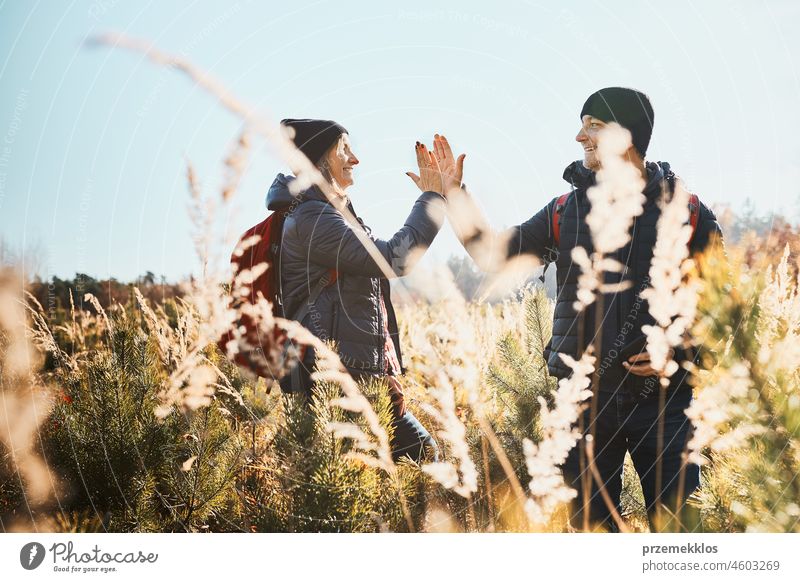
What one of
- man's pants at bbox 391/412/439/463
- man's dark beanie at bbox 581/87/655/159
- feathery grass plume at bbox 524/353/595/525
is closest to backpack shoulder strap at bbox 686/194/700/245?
man's dark beanie at bbox 581/87/655/159

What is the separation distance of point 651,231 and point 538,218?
0.45m

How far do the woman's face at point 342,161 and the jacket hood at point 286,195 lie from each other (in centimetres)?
12

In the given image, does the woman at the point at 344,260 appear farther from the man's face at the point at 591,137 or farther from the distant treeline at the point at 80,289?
the distant treeline at the point at 80,289

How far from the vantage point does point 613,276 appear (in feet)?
7.30

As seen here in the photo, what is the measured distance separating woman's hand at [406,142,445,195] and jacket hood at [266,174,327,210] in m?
0.41

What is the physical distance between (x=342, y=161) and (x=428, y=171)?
39 centimetres

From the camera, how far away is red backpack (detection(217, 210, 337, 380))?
7.99ft

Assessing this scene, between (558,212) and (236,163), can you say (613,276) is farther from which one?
(236,163)

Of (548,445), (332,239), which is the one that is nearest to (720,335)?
(548,445)

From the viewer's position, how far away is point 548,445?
1.71m

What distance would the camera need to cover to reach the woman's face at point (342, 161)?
2.48 meters

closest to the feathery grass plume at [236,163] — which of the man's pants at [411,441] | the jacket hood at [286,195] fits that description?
the jacket hood at [286,195]

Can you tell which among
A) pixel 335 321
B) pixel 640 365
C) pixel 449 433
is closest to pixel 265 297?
pixel 335 321
